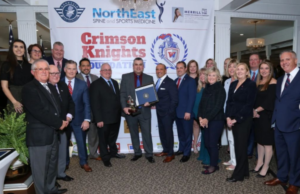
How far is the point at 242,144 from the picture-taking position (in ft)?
9.98

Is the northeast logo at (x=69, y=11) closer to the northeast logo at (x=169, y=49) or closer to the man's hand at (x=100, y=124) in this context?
the northeast logo at (x=169, y=49)

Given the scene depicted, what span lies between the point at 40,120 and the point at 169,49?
2.97 m

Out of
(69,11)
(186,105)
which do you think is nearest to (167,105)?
(186,105)

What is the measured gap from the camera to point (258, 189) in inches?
114

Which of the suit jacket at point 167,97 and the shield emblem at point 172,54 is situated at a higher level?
the shield emblem at point 172,54

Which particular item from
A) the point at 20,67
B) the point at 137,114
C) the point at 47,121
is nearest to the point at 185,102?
the point at 137,114

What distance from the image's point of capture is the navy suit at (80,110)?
3.46 metres

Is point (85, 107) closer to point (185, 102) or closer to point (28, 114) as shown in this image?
point (28, 114)

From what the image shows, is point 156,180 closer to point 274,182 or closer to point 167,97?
point 167,97

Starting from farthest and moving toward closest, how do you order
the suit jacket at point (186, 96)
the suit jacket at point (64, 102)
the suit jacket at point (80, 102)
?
the suit jacket at point (186, 96)
the suit jacket at point (80, 102)
the suit jacket at point (64, 102)

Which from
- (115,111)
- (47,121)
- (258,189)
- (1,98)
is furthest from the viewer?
(1,98)

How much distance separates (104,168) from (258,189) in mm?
2291

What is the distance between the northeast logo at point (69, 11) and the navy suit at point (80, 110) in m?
1.53

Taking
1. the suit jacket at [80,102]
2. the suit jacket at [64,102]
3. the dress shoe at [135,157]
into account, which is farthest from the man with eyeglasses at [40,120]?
the dress shoe at [135,157]
